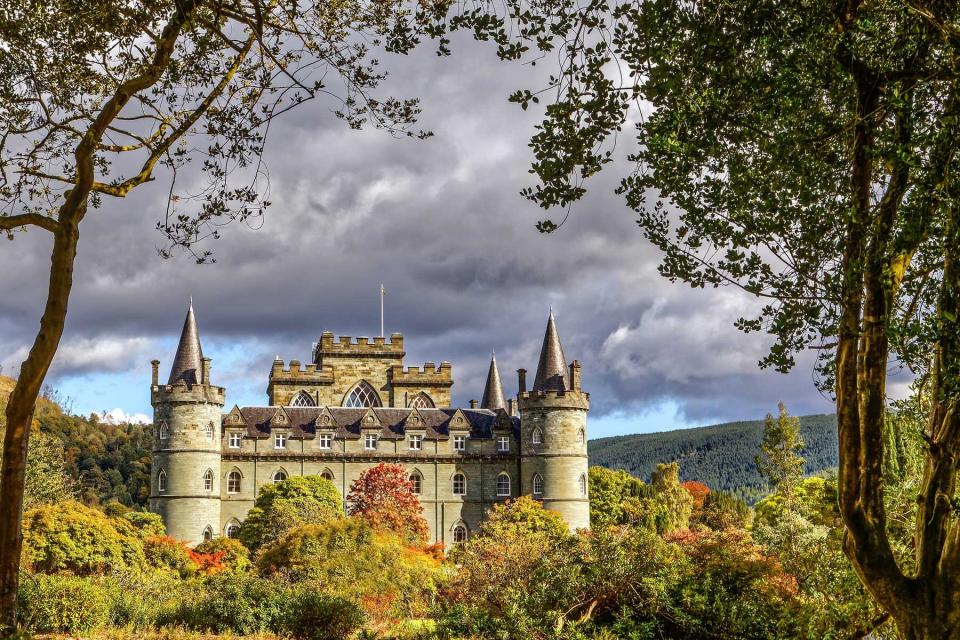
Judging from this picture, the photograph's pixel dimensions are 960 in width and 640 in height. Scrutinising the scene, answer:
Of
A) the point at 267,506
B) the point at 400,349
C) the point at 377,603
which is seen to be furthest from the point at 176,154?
the point at 400,349

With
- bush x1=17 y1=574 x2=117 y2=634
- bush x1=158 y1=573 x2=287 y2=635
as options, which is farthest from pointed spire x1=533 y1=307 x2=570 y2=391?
bush x1=17 y1=574 x2=117 y2=634

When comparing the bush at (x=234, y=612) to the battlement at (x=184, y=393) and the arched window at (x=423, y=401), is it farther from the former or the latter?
the arched window at (x=423, y=401)

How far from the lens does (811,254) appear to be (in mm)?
8281

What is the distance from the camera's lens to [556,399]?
47.3 metres


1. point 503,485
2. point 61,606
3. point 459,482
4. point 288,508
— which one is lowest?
point 61,606

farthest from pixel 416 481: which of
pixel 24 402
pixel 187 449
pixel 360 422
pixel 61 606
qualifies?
pixel 24 402

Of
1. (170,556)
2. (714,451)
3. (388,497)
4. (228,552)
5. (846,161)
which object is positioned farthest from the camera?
(714,451)

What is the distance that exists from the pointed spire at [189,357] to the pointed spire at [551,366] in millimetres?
15360

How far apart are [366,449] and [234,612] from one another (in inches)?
1227

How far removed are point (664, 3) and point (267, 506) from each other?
1531 inches

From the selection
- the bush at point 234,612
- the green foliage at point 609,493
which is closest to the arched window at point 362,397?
the green foliage at point 609,493

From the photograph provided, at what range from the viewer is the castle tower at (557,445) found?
154 ft

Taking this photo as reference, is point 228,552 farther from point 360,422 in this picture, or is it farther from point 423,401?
point 423,401

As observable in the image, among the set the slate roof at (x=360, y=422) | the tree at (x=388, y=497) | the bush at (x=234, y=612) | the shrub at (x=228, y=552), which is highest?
the slate roof at (x=360, y=422)
